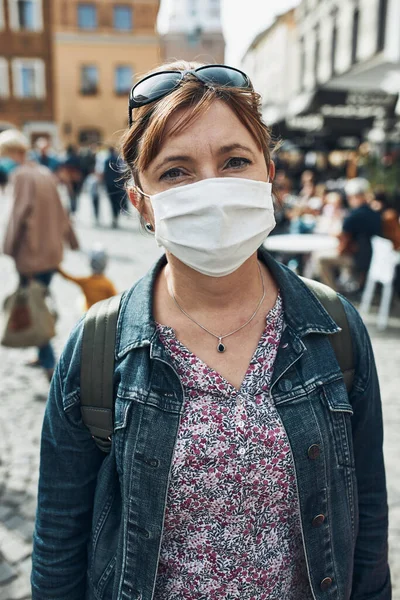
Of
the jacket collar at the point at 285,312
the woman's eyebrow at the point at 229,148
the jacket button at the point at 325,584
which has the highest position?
the woman's eyebrow at the point at 229,148

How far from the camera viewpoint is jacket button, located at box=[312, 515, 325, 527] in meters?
1.31

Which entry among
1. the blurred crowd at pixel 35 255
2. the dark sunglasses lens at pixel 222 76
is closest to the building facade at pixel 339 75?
the dark sunglasses lens at pixel 222 76

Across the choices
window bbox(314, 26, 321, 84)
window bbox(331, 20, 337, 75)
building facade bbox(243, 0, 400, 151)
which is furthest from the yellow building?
window bbox(331, 20, 337, 75)

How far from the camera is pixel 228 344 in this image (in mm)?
1396

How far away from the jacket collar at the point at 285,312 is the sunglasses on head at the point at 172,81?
0.46m

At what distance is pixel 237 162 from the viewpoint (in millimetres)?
1352

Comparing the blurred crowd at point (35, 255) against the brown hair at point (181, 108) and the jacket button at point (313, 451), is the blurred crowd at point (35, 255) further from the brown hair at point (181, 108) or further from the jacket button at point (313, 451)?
the jacket button at point (313, 451)

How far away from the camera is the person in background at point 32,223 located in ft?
15.9

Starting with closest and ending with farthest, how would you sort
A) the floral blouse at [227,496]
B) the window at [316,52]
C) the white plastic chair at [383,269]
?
the floral blouse at [227,496]
the white plastic chair at [383,269]
the window at [316,52]

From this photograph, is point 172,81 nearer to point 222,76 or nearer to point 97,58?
point 222,76

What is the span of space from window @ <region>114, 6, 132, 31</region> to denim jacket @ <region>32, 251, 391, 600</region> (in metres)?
36.0

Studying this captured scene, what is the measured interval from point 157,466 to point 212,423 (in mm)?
154

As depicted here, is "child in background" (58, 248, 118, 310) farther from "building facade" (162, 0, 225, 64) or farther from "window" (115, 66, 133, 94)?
"building facade" (162, 0, 225, 64)

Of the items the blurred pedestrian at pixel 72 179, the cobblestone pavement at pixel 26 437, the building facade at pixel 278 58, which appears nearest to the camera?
the cobblestone pavement at pixel 26 437
